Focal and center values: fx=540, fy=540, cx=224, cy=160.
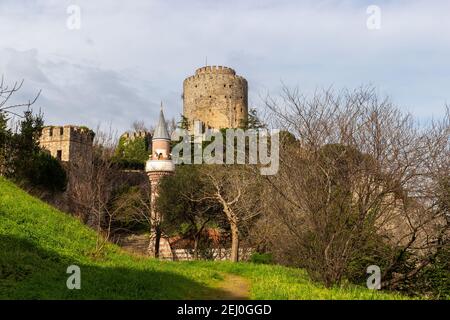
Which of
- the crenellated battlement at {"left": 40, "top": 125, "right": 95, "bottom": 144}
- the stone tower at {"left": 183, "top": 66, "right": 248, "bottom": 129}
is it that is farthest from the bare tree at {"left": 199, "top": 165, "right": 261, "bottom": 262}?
the stone tower at {"left": 183, "top": 66, "right": 248, "bottom": 129}

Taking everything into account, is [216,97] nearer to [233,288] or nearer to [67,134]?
[67,134]

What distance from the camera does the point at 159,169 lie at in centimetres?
3516

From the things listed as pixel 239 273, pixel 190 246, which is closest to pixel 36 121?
pixel 190 246

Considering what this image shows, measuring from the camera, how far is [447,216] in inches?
606

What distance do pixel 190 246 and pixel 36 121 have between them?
11793 millimetres

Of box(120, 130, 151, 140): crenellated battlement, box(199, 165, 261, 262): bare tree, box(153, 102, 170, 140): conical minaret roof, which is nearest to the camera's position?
box(199, 165, 261, 262): bare tree

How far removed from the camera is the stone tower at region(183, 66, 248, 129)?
6306 centimetres

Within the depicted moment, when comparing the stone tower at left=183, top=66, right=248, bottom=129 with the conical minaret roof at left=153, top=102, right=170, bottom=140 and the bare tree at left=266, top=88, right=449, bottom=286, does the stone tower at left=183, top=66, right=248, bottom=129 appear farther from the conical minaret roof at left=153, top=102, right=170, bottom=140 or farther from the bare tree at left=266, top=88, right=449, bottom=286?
the bare tree at left=266, top=88, right=449, bottom=286

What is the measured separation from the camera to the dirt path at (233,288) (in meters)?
12.4

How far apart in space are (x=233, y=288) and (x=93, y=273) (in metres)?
3.56

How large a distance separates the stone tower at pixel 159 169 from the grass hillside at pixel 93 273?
1307cm

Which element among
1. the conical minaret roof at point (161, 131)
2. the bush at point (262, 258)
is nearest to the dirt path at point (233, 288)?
the bush at point (262, 258)

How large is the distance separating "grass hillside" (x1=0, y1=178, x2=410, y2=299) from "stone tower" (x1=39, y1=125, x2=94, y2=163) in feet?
83.5
